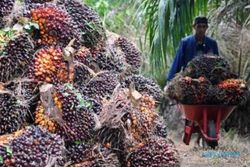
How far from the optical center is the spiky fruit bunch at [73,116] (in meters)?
1.40

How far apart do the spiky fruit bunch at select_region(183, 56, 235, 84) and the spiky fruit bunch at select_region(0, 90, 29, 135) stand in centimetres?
286

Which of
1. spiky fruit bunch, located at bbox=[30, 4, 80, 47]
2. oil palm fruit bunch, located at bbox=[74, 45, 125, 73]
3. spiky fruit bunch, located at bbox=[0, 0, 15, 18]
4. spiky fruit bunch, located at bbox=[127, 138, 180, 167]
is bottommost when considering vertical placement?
spiky fruit bunch, located at bbox=[127, 138, 180, 167]

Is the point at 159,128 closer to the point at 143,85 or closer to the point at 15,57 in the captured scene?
the point at 143,85

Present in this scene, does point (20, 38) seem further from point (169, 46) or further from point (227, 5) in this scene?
point (227, 5)

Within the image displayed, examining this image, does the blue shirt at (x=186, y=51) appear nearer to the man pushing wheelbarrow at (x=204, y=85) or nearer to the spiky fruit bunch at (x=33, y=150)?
the man pushing wheelbarrow at (x=204, y=85)

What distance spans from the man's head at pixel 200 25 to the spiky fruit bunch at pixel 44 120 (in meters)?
3.31

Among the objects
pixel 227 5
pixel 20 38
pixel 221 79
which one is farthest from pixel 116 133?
pixel 227 5

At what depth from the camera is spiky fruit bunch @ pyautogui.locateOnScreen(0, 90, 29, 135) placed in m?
1.38

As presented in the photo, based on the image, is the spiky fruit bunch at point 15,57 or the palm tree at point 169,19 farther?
the palm tree at point 169,19

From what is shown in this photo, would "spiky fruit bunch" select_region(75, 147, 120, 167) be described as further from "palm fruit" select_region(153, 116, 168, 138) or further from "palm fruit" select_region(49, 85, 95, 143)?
"palm fruit" select_region(153, 116, 168, 138)

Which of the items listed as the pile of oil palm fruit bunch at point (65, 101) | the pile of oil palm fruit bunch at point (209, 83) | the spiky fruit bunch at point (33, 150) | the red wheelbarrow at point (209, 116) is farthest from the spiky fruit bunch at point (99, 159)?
the red wheelbarrow at point (209, 116)

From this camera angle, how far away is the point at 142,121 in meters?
1.57

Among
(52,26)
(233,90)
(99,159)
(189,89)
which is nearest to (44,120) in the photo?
(99,159)

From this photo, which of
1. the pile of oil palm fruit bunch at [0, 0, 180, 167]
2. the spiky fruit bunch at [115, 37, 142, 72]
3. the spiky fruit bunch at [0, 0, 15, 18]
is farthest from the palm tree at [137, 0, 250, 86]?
the spiky fruit bunch at [0, 0, 15, 18]
